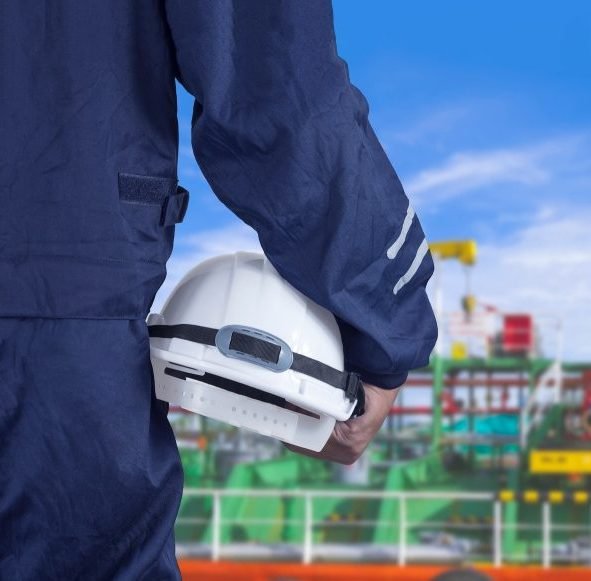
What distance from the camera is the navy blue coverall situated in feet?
2.51

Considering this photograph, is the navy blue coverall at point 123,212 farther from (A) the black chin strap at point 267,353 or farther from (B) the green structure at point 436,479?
(B) the green structure at point 436,479

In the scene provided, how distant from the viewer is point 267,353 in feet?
2.54

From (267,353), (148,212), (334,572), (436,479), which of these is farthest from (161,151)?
(436,479)

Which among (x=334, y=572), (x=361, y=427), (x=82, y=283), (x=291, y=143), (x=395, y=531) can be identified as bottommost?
(x=395, y=531)

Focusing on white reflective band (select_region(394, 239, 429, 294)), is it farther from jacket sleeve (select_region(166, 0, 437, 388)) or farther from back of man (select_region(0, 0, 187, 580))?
back of man (select_region(0, 0, 187, 580))

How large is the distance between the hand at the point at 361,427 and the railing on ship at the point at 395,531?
5885 mm

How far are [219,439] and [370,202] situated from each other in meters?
7.13

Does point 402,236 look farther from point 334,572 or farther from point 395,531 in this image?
point 395,531

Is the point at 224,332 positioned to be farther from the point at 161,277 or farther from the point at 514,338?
the point at 514,338

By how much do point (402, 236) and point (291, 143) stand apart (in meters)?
0.12

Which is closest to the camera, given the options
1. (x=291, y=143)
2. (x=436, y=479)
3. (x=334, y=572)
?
(x=291, y=143)

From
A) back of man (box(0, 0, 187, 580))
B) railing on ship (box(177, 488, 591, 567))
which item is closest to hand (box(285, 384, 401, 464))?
back of man (box(0, 0, 187, 580))

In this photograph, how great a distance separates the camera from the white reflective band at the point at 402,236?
2.68ft

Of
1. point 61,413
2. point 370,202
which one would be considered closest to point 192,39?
point 370,202
